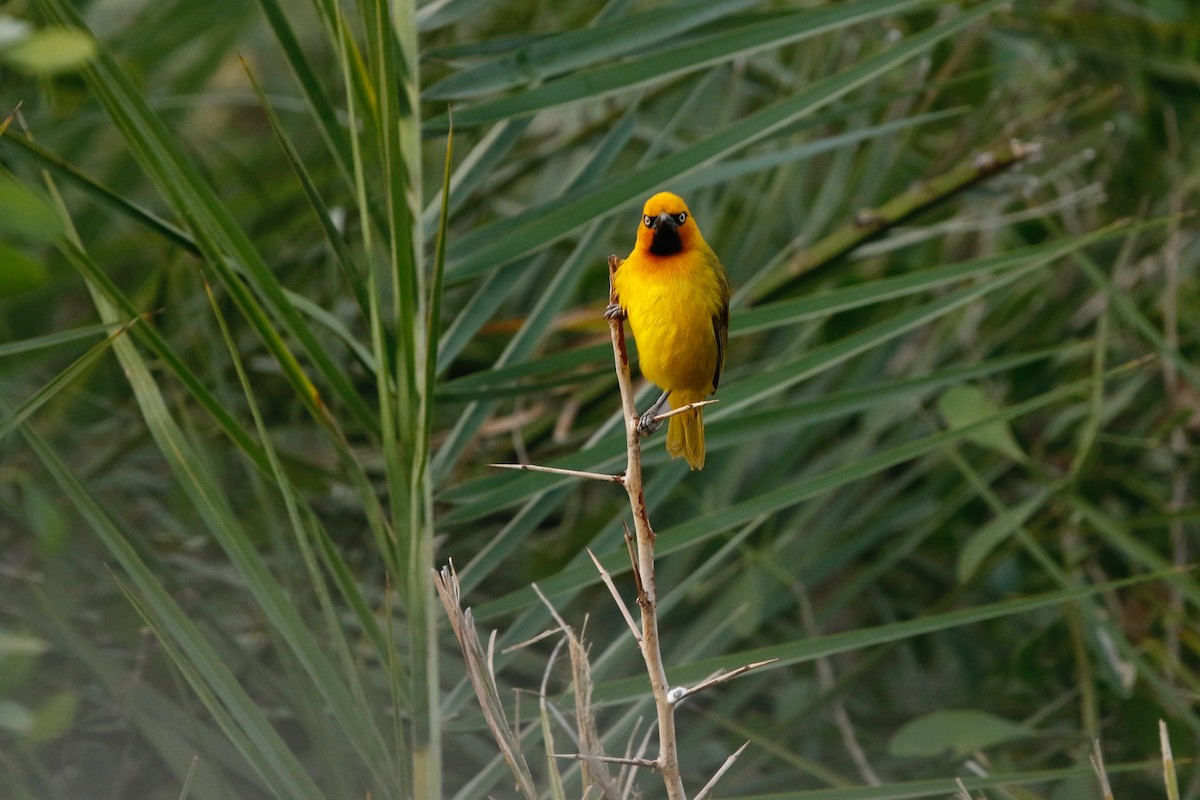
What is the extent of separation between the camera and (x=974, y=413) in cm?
266

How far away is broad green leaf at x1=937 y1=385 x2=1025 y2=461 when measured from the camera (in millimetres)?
2656

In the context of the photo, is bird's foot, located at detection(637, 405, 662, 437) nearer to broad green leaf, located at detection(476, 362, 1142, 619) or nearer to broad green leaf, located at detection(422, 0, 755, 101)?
broad green leaf, located at detection(476, 362, 1142, 619)

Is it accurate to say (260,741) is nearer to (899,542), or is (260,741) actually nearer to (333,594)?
(333,594)

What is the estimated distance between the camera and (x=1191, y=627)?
3.47m

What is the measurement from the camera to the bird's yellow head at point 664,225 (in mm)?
2117

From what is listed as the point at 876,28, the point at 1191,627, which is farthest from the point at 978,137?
the point at 1191,627

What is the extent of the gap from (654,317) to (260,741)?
2.85 feet

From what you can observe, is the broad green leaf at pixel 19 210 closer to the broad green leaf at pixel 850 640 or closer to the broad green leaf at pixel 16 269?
the broad green leaf at pixel 16 269

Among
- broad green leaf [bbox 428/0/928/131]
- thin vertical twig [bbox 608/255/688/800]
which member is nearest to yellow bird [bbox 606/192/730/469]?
broad green leaf [bbox 428/0/928/131]

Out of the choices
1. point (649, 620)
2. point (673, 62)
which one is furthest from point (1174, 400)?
point (649, 620)

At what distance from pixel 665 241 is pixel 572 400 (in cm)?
102

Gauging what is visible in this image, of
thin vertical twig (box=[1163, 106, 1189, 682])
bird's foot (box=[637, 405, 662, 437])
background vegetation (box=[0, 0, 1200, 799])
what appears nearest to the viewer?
background vegetation (box=[0, 0, 1200, 799])

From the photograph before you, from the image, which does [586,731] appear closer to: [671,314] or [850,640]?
[850,640]

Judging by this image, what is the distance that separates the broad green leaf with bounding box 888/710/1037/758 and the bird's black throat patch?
124 cm
